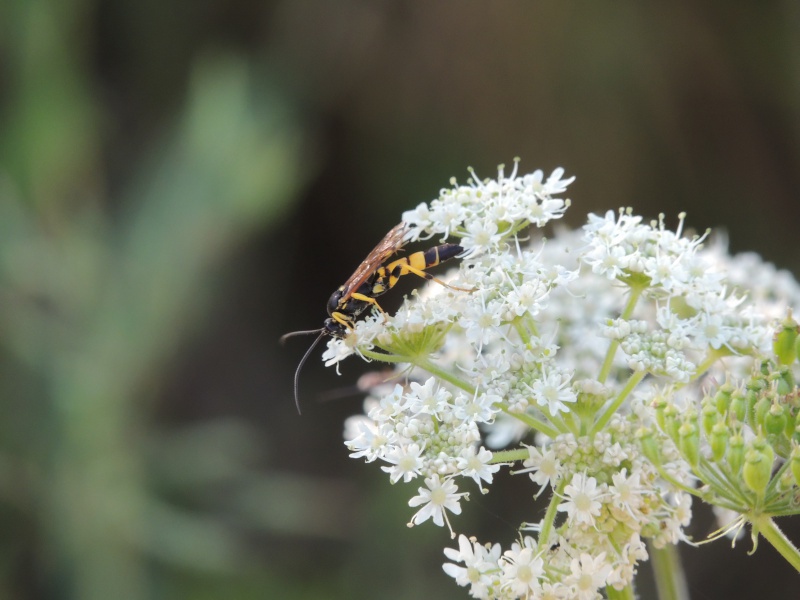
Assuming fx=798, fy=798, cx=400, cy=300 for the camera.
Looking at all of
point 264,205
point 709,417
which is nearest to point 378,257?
point 709,417

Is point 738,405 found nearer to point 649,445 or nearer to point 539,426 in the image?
point 649,445

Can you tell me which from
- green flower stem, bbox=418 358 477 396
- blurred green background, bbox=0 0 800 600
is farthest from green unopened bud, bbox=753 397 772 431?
blurred green background, bbox=0 0 800 600

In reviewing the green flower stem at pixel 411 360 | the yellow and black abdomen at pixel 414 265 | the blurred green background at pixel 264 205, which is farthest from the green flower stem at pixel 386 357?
the blurred green background at pixel 264 205

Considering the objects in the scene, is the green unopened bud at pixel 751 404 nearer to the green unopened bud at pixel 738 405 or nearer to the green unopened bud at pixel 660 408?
the green unopened bud at pixel 738 405

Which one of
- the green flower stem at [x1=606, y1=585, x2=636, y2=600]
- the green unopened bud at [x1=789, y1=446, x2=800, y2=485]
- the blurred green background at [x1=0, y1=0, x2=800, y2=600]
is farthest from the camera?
the blurred green background at [x1=0, y1=0, x2=800, y2=600]

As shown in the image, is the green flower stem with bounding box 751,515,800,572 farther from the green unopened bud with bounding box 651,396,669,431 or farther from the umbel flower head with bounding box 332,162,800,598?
the green unopened bud with bounding box 651,396,669,431
